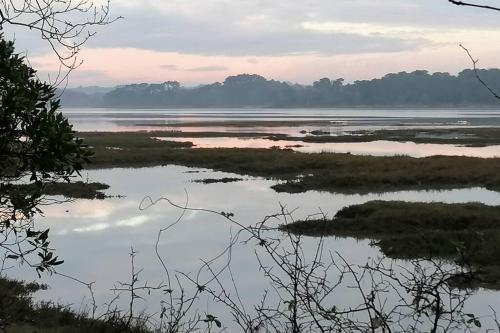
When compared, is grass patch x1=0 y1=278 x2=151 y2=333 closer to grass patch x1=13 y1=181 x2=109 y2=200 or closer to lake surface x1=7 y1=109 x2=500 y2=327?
lake surface x1=7 y1=109 x2=500 y2=327

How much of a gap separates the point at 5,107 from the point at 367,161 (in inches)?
1411

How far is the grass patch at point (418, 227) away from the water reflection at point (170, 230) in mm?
901

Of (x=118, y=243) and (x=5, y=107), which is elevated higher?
(x=5, y=107)

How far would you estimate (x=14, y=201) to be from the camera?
4352 millimetres

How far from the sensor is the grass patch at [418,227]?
16922 mm

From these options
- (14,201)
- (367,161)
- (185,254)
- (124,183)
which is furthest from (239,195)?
(14,201)

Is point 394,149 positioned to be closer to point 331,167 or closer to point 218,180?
point 331,167

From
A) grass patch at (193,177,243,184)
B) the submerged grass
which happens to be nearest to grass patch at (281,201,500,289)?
the submerged grass

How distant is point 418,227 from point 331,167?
1808 cm

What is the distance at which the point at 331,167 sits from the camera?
37812 mm

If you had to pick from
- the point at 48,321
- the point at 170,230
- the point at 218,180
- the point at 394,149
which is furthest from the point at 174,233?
the point at 394,149

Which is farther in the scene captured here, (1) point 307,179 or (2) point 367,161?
(2) point 367,161

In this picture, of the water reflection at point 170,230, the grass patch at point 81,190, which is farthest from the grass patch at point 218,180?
the grass patch at point 81,190

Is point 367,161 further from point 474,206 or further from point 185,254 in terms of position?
point 185,254
